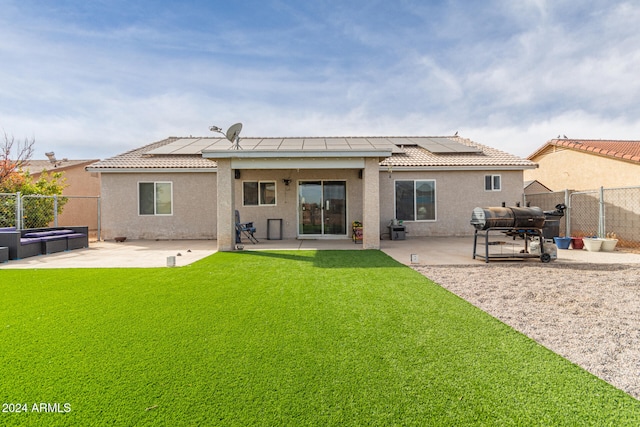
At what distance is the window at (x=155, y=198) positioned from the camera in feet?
39.9

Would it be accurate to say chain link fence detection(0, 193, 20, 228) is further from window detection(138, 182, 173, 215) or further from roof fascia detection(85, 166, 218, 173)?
window detection(138, 182, 173, 215)

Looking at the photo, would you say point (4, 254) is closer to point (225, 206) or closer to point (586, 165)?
point (225, 206)

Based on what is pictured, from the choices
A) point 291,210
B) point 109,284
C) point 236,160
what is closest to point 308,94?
point 291,210

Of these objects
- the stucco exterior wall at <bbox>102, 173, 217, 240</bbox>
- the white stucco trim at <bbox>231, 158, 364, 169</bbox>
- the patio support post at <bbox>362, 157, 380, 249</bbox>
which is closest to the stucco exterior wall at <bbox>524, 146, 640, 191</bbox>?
the patio support post at <bbox>362, 157, 380, 249</bbox>

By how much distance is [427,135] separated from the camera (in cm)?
1758

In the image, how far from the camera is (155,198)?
12180mm

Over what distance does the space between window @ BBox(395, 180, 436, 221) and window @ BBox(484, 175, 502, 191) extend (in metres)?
2.10

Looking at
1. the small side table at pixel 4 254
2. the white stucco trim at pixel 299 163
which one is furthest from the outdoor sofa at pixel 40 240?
the white stucco trim at pixel 299 163

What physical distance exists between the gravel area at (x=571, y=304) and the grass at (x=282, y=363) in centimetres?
27

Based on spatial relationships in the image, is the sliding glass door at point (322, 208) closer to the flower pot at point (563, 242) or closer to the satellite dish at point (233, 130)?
the satellite dish at point (233, 130)

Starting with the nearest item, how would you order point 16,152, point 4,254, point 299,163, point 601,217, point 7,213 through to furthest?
point 4,254
point 299,163
point 601,217
point 7,213
point 16,152

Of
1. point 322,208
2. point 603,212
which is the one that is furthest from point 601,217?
point 322,208

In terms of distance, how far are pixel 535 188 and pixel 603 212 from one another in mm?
6659

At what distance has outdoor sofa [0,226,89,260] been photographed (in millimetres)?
7980
